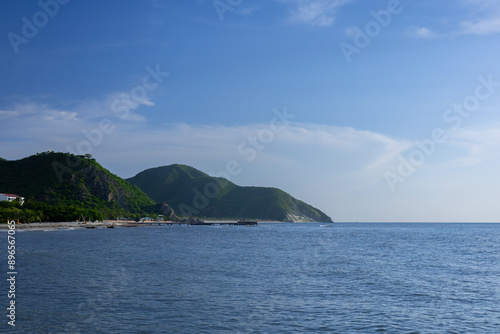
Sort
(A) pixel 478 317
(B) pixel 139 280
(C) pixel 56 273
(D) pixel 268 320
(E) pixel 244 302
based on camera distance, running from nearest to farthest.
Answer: (D) pixel 268 320, (A) pixel 478 317, (E) pixel 244 302, (B) pixel 139 280, (C) pixel 56 273

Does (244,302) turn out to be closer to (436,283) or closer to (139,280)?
(139,280)

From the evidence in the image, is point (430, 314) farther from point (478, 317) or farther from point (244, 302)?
point (244, 302)

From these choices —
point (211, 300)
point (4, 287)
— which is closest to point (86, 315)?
point (211, 300)

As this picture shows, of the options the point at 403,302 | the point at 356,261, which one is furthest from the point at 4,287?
the point at 356,261

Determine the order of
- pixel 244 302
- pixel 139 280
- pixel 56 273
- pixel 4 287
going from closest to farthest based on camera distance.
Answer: pixel 244 302 → pixel 4 287 → pixel 139 280 → pixel 56 273

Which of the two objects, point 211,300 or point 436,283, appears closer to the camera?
point 211,300

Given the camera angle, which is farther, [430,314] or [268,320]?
[430,314]

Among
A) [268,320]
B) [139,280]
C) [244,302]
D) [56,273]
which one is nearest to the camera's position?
[268,320]

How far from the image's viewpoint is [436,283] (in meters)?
39.4

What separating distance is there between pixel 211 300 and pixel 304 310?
7.06m

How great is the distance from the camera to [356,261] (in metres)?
58.7

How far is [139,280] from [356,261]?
32841 millimetres

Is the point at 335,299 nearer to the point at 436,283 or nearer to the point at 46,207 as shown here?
the point at 436,283

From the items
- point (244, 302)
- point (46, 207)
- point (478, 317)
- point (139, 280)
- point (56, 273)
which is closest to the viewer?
point (478, 317)
